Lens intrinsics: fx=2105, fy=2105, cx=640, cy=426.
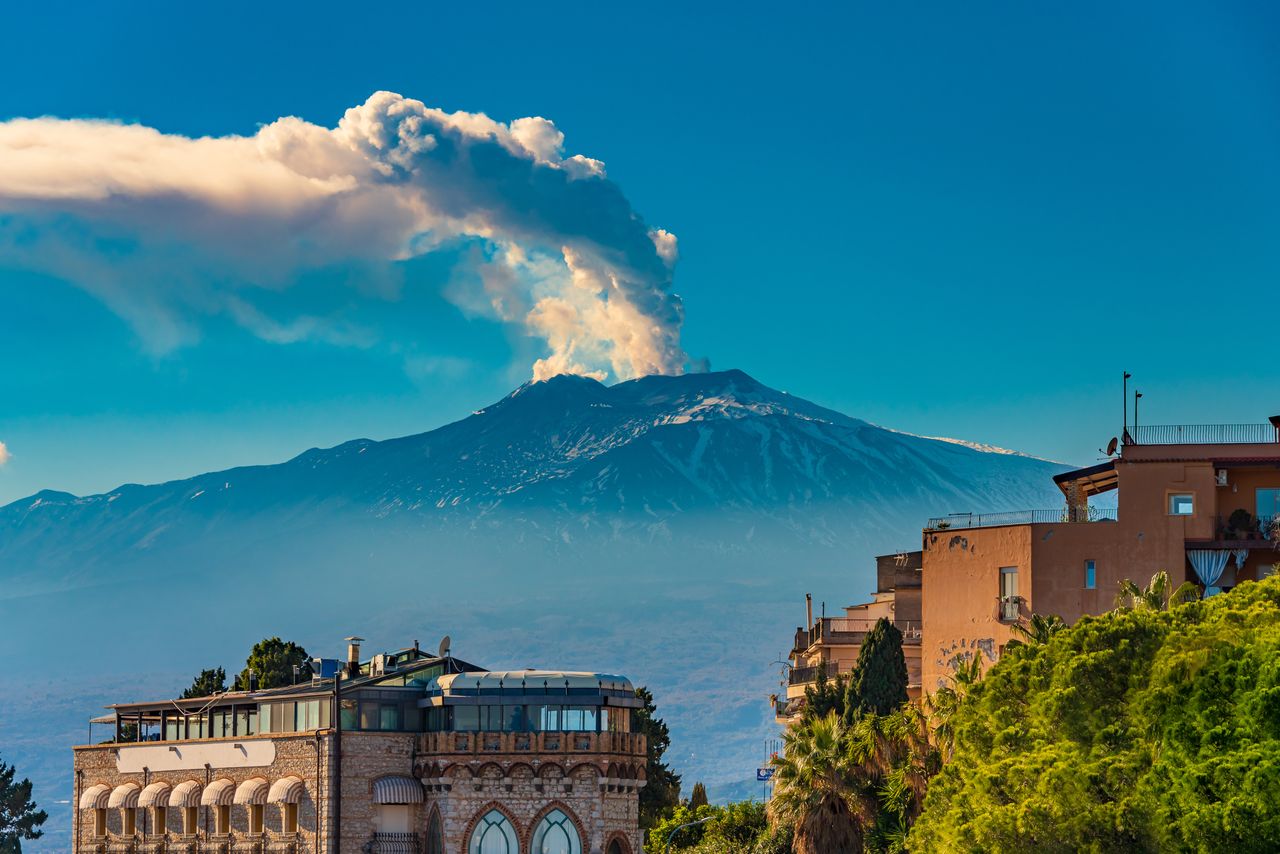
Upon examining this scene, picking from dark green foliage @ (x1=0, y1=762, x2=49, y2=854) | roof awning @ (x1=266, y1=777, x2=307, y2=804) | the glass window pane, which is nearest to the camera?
roof awning @ (x1=266, y1=777, x2=307, y2=804)

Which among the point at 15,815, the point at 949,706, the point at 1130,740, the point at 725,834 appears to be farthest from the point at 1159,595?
the point at 15,815

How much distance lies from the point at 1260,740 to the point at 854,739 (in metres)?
30.4

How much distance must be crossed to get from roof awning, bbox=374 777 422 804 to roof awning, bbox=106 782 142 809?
48.7ft

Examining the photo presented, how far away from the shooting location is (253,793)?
87000 mm

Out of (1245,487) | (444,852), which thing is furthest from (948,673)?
(444,852)

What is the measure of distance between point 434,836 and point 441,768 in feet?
9.72

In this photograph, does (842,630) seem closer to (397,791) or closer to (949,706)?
(397,791)

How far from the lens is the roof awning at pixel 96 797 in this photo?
9512cm

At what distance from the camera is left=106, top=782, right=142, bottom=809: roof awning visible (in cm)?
9369

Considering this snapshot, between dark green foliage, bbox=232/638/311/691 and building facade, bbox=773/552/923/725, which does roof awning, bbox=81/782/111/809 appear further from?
building facade, bbox=773/552/923/725

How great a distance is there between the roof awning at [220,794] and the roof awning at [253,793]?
1114 millimetres

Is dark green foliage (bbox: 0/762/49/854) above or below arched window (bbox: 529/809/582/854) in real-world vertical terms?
below

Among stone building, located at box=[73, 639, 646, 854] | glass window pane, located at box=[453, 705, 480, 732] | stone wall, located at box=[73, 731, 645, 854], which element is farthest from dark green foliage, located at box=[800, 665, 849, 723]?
glass window pane, located at box=[453, 705, 480, 732]

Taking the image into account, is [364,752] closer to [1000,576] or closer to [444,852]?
[444,852]
